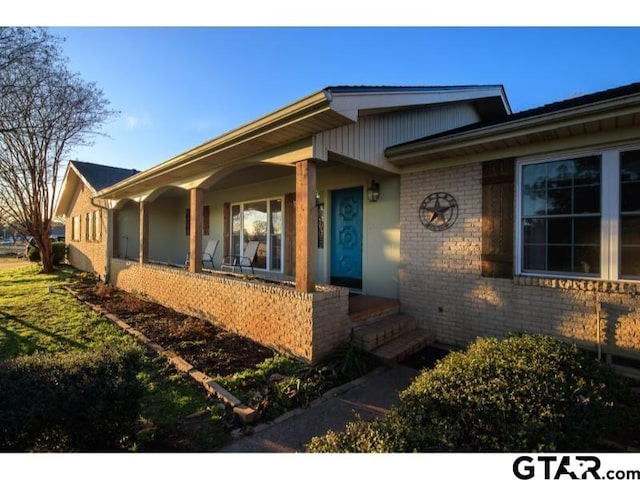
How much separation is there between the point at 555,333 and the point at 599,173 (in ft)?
7.10

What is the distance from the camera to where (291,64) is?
7.41 meters

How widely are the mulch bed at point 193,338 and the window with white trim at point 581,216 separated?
4241 mm

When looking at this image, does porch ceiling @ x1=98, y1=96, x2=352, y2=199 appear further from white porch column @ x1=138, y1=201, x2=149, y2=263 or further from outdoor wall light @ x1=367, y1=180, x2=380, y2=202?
outdoor wall light @ x1=367, y1=180, x2=380, y2=202

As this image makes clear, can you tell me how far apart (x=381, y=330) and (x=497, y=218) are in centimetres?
243

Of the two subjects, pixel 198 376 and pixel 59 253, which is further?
pixel 59 253

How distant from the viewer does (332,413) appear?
3.32m

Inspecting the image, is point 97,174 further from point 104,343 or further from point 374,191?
point 374,191

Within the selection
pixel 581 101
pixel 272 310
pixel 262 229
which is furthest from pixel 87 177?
pixel 581 101

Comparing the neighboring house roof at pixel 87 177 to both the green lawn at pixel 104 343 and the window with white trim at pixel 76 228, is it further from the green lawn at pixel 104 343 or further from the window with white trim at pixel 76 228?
the green lawn at pixel 104 343

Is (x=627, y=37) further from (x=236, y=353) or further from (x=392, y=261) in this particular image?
(x=236, y=353)

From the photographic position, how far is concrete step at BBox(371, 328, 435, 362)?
15.0ft
